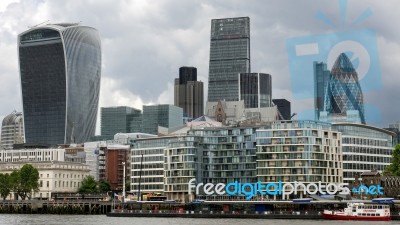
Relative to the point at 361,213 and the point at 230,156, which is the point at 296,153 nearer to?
the point at 230,156

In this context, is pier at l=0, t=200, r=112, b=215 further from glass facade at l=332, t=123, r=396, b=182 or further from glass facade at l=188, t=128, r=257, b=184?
glass facade at l=332, t=123, r=396, b=182

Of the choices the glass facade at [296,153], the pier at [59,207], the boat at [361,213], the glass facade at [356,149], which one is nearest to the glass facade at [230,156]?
the glass facade at [296,153]

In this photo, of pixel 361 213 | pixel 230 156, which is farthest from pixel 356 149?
pixel 361 213

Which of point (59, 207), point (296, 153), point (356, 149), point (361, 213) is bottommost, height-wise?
point (59, 207)

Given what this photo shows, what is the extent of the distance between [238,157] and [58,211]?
4668 centimetres

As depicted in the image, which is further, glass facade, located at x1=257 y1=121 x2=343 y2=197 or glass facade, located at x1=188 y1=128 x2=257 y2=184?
glass facade, located at x1=188 y1=128 x2=257 y2=184

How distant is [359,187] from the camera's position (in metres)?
163

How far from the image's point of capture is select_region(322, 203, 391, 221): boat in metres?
135

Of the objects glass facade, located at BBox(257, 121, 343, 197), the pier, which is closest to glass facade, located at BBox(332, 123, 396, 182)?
glass facade, located at BBox(257, 121, 343, 197)

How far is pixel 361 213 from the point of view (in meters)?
137

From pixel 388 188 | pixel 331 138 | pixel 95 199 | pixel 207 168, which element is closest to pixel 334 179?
pixel 331 138

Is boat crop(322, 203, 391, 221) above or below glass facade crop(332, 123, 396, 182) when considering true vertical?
below

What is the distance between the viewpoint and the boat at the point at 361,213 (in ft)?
442

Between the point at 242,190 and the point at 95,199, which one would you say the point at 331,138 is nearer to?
the point at 242,190
